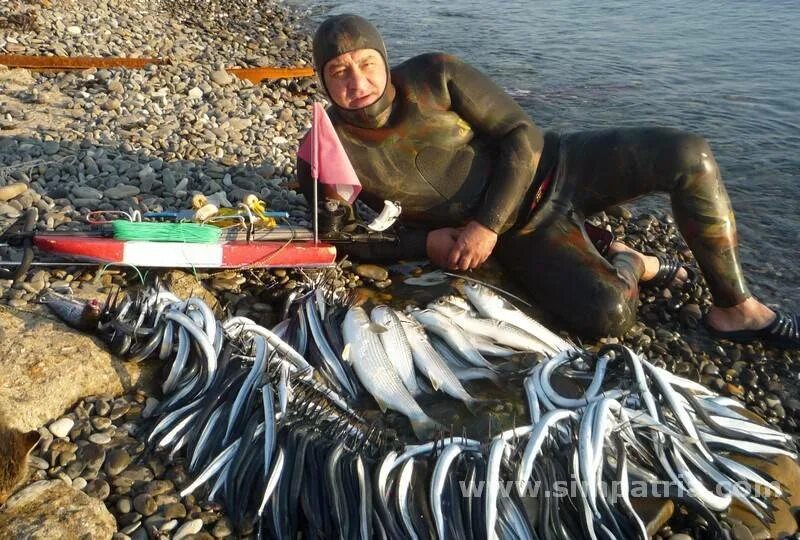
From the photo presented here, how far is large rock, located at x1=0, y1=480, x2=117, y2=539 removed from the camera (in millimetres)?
2529

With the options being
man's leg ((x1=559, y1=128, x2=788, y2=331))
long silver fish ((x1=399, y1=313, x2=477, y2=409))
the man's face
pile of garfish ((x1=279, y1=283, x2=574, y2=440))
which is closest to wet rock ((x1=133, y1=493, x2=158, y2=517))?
pile of garfish ((x1=279, y1=283, x2=574, y2=440))

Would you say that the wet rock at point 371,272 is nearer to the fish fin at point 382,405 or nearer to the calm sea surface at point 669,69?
the fish fin at point 382,405

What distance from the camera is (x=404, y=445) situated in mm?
3203

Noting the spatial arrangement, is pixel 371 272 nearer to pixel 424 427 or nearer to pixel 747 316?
pixel 424 427

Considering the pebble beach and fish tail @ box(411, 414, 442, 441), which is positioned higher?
the pebble beach

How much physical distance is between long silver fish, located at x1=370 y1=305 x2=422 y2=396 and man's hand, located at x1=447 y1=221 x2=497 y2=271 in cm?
91

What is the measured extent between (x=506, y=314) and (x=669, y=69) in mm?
9917

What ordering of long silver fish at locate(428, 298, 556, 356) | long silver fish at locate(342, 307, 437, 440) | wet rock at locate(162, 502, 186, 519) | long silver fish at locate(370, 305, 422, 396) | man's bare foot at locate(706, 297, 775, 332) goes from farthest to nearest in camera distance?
man's bare foot at locate(706, 297, 775, 332) → long silver fish at locate(428, 298, 556, 356) → long silver fish at locate(370, 305, 422, 396) → long silver fish at locate(342, 307, 437, 440) → wet rock at locate(162, 502, 186, 519)

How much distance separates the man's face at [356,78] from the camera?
14.9 ft

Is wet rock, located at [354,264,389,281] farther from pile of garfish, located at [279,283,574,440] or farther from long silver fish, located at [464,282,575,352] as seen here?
long silver fish, located at [464,282,575,352]

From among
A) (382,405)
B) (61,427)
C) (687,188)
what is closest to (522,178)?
(687,188)

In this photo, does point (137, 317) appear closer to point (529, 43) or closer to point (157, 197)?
point (157, 197)

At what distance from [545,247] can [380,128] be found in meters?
1.54

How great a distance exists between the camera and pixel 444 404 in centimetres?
386
